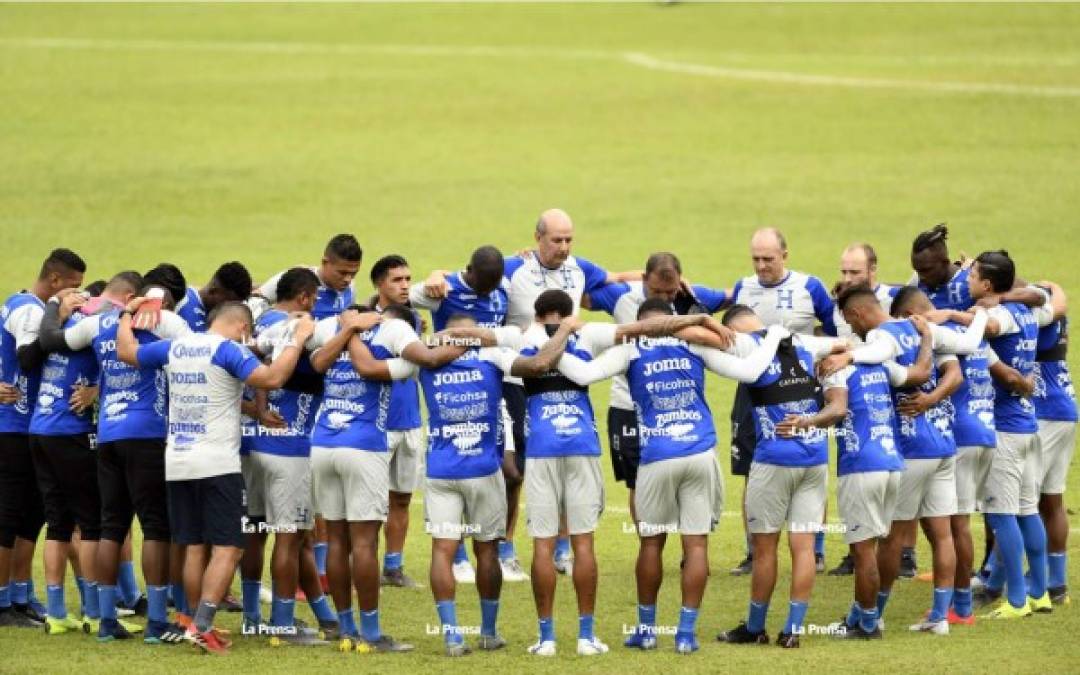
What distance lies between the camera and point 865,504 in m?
14.4

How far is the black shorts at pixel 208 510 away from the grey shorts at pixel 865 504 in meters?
4.63

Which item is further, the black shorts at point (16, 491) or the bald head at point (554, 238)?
the bald head at point (554, 238)

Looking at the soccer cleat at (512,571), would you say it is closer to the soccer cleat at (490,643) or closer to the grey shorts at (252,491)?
the soccer cleat at (490,643)

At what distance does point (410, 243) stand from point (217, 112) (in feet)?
38.7

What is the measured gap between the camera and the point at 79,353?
49.5ft

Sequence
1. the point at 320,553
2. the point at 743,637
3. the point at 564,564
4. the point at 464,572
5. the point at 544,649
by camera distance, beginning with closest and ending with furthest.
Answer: the point at 544,649 → the point at 743,637 → the point at 320,553 → the point at 464,572 → the point at 564,564

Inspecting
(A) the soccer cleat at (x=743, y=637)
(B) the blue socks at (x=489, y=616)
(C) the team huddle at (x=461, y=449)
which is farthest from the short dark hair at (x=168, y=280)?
(A) the soccer cleat at (x=743, y=637)

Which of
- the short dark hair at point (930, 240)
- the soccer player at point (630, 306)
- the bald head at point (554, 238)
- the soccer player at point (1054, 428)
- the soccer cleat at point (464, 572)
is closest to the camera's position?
the soccer player at point (1054, 428)

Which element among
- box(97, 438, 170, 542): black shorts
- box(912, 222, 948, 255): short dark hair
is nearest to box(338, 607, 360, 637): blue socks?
box(97, 438, 170, 542): black shorts

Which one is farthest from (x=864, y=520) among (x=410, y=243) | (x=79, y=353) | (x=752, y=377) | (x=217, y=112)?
(x=217, y=112)

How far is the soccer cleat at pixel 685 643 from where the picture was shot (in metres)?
14.0

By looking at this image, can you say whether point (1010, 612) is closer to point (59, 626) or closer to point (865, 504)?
point (865, 504)

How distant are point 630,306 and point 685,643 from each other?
440 cm

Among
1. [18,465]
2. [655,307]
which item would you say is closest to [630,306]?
[655,307]
